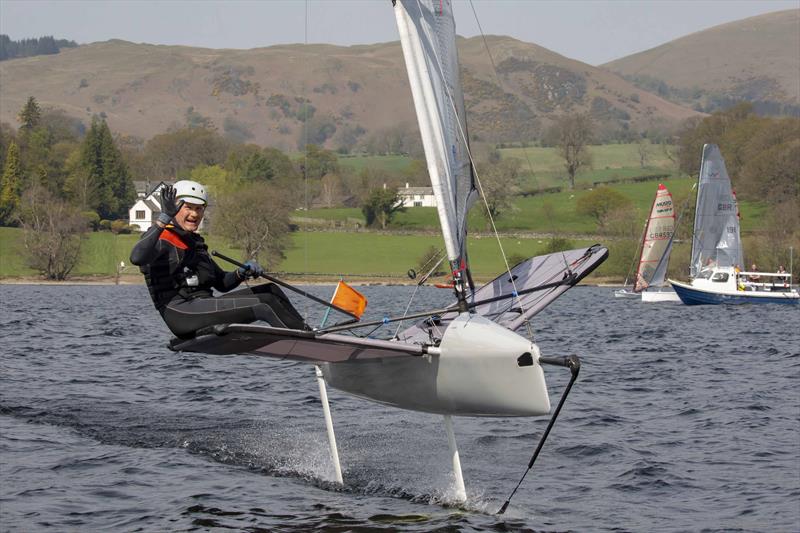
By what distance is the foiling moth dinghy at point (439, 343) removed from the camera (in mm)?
10109

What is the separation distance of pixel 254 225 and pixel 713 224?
42.6 meters

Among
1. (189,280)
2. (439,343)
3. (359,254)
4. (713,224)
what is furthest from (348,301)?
(359,254)

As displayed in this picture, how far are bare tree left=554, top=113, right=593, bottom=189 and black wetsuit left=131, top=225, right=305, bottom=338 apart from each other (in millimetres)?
152307

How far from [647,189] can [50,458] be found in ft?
454

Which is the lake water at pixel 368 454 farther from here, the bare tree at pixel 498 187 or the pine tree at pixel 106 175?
the pine tree at pixel 106 175

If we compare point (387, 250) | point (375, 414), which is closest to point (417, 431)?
point (375, 414)

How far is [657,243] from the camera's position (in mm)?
72562

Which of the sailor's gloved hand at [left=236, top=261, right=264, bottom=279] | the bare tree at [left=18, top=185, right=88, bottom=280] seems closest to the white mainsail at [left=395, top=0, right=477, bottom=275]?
the sailor's gloved hand at [left=236, top=261, right=264, bottom=279]

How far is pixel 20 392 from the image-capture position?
61.3 feet

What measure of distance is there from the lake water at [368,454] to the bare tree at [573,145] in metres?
143

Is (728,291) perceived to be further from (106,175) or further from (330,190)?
(330,190)

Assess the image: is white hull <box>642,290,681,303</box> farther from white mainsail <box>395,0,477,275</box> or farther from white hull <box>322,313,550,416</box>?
white hull <box>322,313,550,416</box>

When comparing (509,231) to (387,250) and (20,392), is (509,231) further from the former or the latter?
(20,392)

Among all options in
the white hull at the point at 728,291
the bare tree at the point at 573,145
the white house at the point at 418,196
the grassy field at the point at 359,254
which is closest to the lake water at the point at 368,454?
the white hull at the point at 728,291
